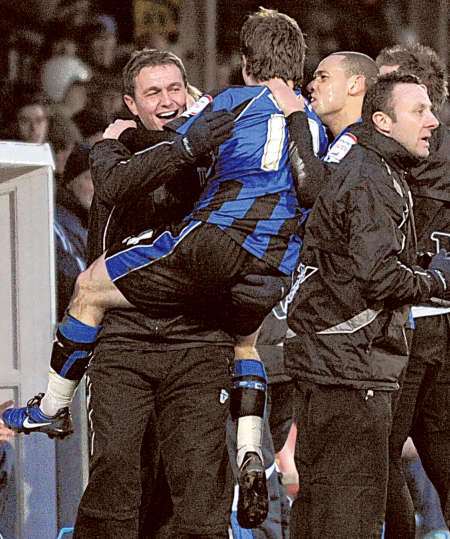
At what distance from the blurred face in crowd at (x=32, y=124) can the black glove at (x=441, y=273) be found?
153 inches

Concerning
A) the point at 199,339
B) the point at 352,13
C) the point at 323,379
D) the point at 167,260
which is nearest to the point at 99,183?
the point at 167,260

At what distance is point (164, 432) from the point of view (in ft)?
12.7

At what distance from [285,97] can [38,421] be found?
1.30 metres

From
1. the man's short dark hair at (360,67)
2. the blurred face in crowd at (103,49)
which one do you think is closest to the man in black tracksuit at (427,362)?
the man's short dark hair at (360,67)

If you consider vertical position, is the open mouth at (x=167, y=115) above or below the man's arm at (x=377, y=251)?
above

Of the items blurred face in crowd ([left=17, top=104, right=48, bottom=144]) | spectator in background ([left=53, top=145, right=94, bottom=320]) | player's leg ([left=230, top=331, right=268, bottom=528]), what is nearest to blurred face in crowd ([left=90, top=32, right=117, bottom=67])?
blurred face in crowd ([left=17, top=104, right=48, bottom=144])

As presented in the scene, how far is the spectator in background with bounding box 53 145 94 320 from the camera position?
21.9 ft

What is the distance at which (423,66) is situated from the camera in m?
4.64

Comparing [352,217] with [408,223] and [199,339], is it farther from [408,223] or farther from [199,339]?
[199,339]

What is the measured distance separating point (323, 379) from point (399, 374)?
0.26 meters

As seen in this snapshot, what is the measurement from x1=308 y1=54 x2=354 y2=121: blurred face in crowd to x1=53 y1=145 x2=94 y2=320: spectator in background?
2469 mm

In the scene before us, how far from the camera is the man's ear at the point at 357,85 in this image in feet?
14.7

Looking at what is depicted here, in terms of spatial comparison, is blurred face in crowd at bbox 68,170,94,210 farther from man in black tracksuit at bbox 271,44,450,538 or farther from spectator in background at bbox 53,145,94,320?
man in black tracksuit at bbox 271,44,450,538

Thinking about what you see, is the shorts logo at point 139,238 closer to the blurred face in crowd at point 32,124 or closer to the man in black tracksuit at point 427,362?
the man in black tracksuit at point 427,362
